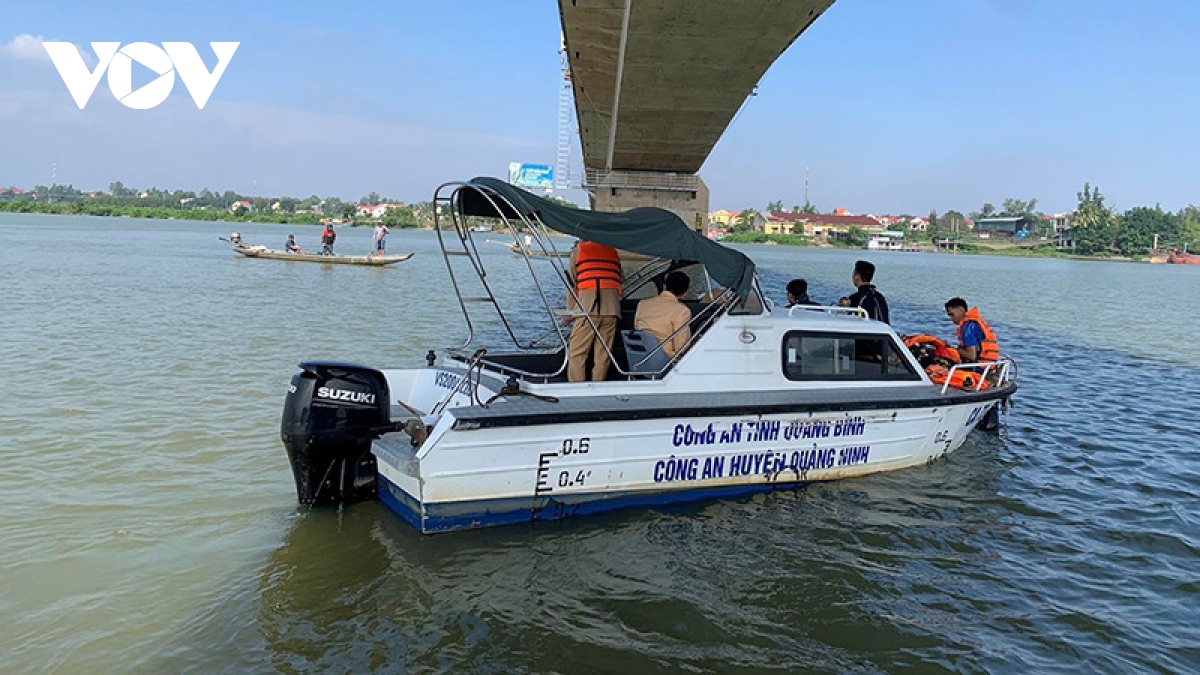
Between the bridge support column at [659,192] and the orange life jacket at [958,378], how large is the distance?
25.3 meters

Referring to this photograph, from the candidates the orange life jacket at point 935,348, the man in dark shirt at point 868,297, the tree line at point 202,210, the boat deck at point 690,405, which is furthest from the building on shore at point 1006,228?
the boat deck at point 690,405

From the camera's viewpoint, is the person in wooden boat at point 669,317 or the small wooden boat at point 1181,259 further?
the small wooden boat at point 1181,259

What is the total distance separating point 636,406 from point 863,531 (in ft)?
7.70

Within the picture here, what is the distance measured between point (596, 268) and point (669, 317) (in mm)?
909

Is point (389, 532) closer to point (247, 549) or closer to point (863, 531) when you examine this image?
point (247, 549)

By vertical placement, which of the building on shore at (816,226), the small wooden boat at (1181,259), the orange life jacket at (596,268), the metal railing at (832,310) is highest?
the building on shore at (816,226)

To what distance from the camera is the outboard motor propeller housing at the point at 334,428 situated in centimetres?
607

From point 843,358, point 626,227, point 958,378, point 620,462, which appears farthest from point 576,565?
point 958,378

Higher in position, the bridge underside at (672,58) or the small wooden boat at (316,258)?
the bridge underside at (672,58)

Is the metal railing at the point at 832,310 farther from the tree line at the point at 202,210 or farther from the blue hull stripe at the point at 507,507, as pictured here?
the tree line at the point at 202,210

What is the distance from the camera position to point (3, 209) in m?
150

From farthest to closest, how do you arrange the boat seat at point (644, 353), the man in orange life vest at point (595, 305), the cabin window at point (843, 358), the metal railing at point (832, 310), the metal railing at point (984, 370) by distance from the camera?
the metal railing at point (984, 370)
the metal railing at point (832, 310)
the cabin window at point (843, 358)
the boat seat at point (644, 353)
the man in orange life vest at point (595, 305)

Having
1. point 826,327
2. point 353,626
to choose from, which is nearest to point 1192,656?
point 826,327

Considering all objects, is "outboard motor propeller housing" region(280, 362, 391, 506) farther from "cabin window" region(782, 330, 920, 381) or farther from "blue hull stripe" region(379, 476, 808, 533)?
"cabin window" region(782, 330, 920, 381)
